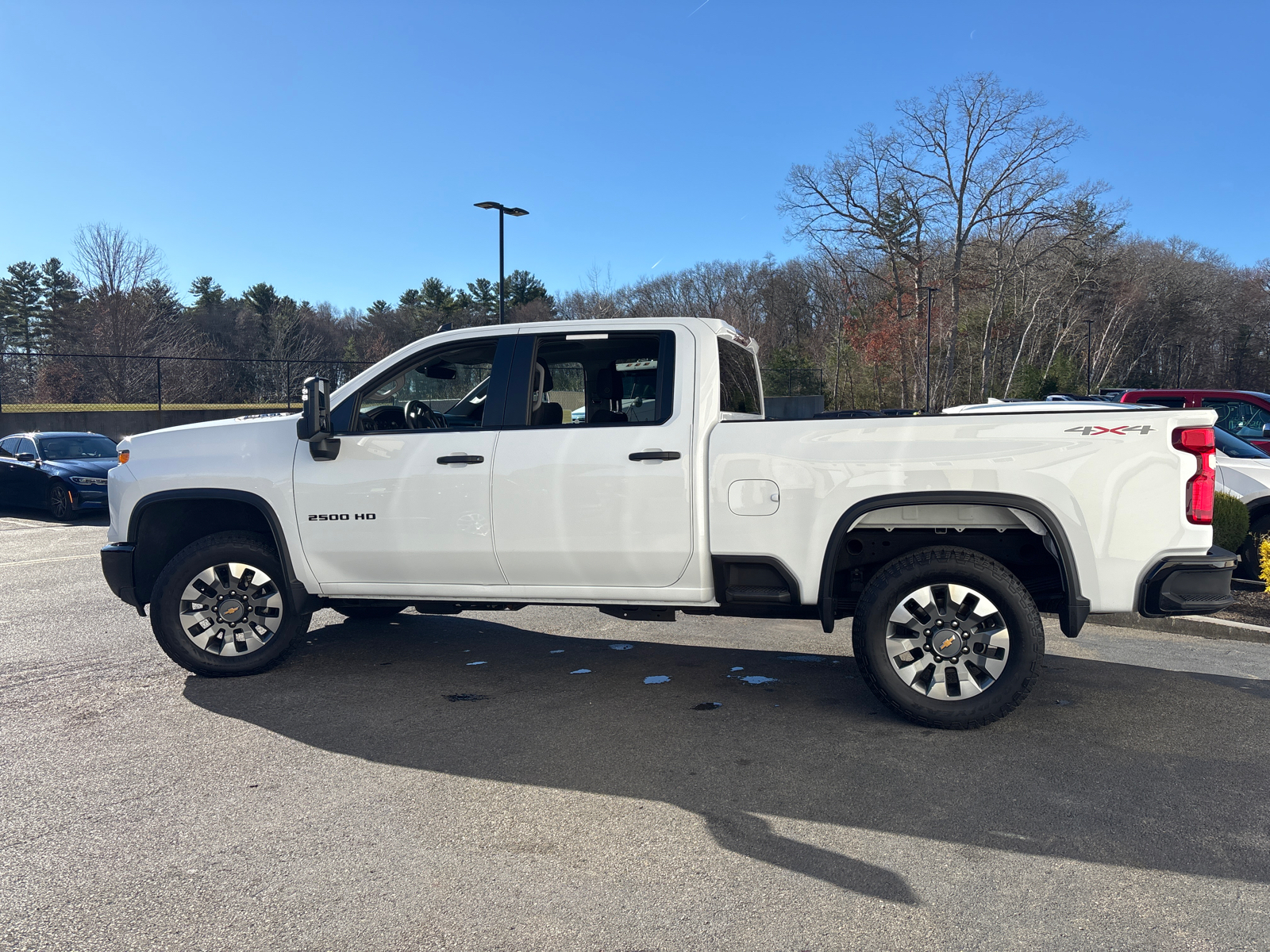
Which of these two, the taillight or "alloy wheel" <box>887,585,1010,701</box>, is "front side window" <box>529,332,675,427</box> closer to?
"alloy wheel" <box>887,585,1010,701</box>

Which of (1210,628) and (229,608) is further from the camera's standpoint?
(1210,628)

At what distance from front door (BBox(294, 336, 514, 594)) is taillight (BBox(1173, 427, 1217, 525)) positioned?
3439 millimetres

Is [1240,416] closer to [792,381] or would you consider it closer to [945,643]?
Result: [945,643]

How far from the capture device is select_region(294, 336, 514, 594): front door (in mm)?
4922

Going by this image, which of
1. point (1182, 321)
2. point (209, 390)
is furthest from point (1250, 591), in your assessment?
point (1182, 321)

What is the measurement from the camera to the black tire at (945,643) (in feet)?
14.1

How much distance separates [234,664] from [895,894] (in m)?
4.05

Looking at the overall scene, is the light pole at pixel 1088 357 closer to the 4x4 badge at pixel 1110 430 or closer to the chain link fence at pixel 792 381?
the chain link fence at pixel 792 381

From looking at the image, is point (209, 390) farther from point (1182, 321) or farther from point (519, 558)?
point (1182, 321)

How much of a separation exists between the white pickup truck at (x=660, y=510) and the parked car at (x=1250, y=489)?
15.9 feet

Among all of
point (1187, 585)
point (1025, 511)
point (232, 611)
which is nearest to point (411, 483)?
point (232, 611)

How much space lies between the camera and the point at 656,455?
15.2 ft

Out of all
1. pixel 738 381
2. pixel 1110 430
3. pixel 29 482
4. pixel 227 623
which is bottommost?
pixel 227 623

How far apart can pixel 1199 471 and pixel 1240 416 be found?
9.86m
